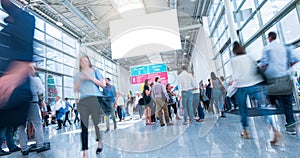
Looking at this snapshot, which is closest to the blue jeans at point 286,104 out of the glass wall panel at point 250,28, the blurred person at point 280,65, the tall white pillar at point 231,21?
the blurred person at point 280,65

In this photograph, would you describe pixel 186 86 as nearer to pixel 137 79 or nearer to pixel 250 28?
pixel 137 79

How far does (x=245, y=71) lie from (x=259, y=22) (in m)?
2.91

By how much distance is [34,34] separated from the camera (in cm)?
43

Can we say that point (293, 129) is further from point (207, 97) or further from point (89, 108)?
point (207, 97)

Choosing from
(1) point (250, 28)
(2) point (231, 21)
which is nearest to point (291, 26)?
(1) point (250, 28)

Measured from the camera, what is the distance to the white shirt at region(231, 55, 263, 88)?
129 centimetres

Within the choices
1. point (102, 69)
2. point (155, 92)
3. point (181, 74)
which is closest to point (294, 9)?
point (181, 74)

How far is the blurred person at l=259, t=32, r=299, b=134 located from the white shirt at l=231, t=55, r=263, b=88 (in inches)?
3.5

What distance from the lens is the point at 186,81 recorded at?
247 cm

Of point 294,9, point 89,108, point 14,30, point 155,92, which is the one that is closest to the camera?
point 14,30

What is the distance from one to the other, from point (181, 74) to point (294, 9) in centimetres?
206

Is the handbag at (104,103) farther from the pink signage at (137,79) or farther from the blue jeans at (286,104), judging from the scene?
the blue jeans at (286,104)

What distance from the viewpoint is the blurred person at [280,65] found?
1303 millimetres

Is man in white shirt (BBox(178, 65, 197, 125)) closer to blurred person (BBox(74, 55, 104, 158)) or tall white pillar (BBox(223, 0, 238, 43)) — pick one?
blurred person (BBox(74, 55, 104, 158))
